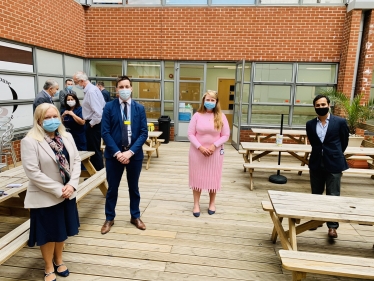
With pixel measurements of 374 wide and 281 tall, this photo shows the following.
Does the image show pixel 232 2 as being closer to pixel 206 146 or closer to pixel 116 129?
pixel 206 146

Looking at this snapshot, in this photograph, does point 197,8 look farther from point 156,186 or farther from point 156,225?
point 156,225

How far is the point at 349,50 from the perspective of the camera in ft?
22.7

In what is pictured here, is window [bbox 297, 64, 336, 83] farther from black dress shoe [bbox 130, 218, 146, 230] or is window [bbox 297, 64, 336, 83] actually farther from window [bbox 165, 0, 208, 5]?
black dress shoe [bbox 130, 218, 146, 230]

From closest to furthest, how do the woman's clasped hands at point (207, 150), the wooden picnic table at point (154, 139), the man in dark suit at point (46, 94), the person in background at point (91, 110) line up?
1. the woman's clasped hands at point (207, 150)
2. the man in dark suit at point (46, 94)
3. the person in background at point (91, 110)
4. the wooden picnic table at point (154, 139)

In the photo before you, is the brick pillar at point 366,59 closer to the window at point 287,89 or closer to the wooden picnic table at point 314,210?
the window at point 287,89

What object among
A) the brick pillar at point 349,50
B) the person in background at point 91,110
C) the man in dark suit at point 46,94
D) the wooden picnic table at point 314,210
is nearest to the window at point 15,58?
the man in dark suit at point 46,94

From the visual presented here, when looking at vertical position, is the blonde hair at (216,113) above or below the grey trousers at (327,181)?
above

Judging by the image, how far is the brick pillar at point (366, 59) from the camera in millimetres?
6637

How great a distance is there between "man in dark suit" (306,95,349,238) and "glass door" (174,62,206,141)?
5.58 meters

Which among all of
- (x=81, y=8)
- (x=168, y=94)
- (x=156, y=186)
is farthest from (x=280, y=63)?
(x=81, y=8)

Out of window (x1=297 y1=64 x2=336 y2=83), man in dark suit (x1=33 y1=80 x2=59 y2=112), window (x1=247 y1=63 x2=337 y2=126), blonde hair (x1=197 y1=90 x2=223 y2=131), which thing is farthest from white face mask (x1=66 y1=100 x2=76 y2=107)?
window (x1=297 y1=64 x2=336 y2=83)

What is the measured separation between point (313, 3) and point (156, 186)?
6.58m

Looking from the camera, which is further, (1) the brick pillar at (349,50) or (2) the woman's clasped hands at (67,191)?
(1) the brick pillar at (349,50)

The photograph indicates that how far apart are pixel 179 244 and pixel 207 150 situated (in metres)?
1.10
